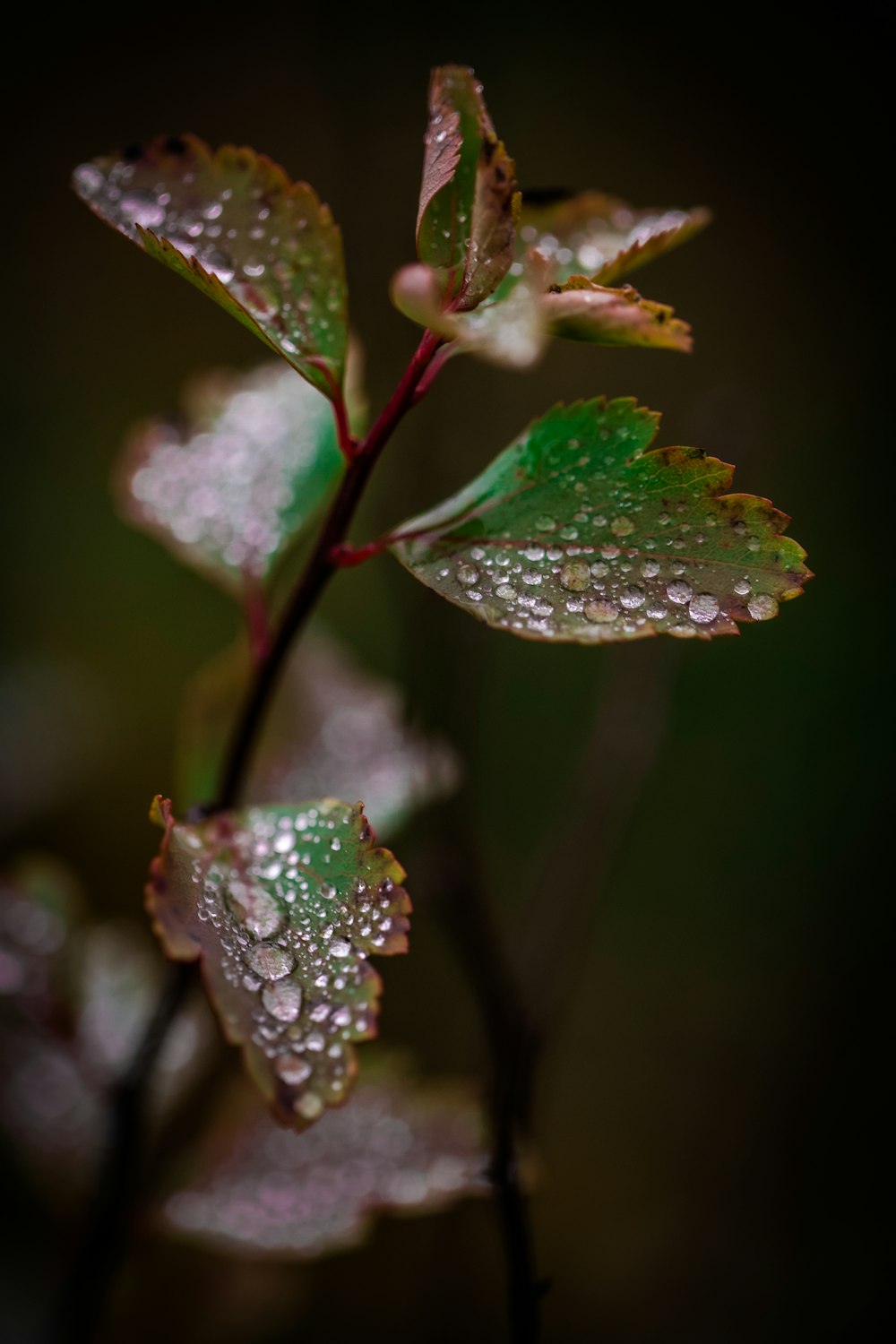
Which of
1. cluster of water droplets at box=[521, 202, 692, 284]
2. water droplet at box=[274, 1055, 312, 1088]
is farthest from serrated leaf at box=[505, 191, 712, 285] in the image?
water droplet at box=[274, 1055, 312, 1088]

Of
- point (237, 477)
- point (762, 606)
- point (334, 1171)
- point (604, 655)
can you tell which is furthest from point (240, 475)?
point (604, 655)

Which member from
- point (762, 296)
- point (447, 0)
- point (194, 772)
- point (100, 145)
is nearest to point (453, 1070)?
point (194, 772)

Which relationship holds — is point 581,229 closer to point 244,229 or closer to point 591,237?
point 591,237

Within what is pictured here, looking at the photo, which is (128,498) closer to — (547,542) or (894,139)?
(547,542)

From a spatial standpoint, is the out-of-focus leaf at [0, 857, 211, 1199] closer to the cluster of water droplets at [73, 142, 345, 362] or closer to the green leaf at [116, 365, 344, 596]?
the green leaf at [116, 365, 344, 596]

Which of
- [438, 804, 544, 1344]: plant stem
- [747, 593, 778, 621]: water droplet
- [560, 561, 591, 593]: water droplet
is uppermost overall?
[560, 561, 591, 593]: water droplet

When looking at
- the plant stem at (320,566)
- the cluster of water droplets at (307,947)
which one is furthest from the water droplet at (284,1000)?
the plant stem at (320,566)
